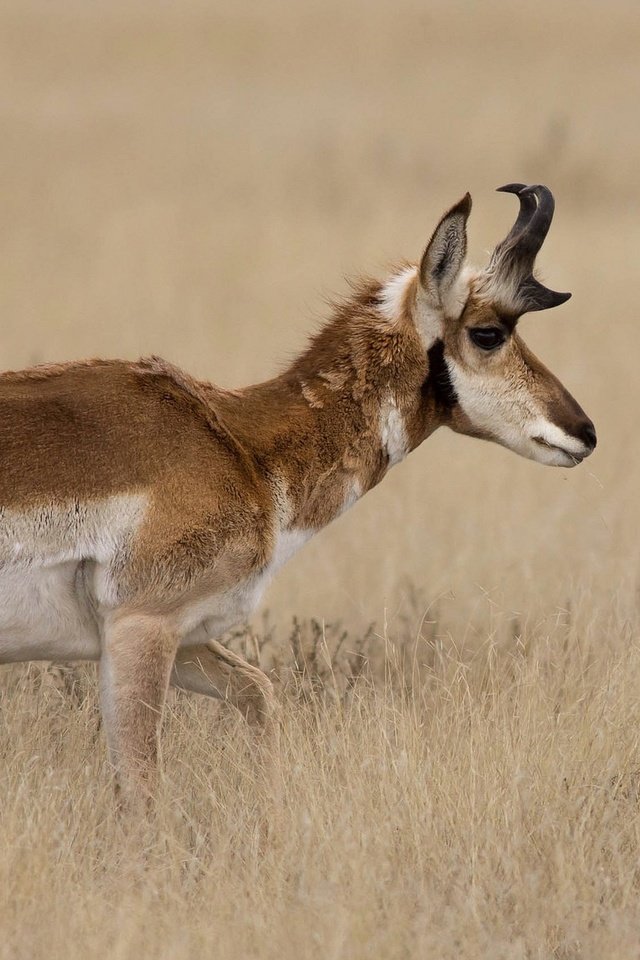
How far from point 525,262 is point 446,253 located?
15.4 inches

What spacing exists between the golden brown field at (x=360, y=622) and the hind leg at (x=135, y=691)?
0.47ft

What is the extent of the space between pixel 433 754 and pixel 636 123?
93.0ft

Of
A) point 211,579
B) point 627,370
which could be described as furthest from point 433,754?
point 627,370

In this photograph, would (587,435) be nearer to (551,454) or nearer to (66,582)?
(551,454)

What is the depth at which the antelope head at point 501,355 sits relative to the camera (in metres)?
5.80

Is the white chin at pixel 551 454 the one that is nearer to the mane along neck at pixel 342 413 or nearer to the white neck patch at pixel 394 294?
the mane along neck at pixel 342 413

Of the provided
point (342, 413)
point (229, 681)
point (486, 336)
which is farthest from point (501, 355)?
point (229, 681)

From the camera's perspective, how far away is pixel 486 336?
229 inches

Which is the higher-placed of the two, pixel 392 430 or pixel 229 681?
pixel 392 430

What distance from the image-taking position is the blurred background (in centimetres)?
1004

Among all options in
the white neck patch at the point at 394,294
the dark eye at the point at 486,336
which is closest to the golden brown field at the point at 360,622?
the dark eye at the point at 486,336

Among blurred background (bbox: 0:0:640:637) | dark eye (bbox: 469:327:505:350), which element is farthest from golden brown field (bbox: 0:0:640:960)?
dark eye (bbox: 469:327:505:350)

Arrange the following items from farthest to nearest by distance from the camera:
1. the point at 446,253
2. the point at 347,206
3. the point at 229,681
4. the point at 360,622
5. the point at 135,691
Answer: the point at 347,206 → the point at 360,622 → the point at 229,681 → the point at 446,253 → the point at 135,691

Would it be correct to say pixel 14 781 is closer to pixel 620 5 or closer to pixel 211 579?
pixel 211 579
